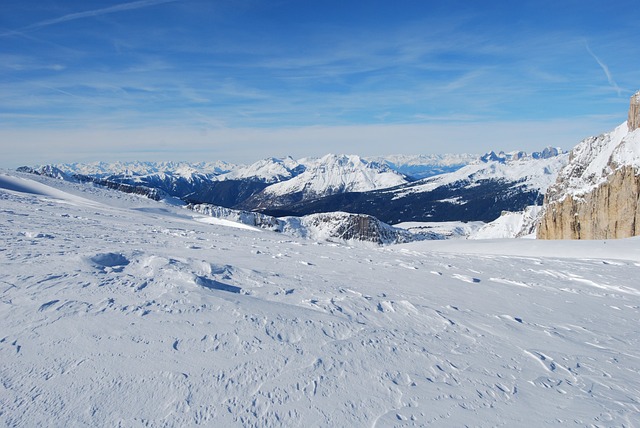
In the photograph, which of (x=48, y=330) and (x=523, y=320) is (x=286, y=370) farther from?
(x=523, y=320)

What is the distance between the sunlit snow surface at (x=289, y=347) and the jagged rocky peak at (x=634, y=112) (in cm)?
5466

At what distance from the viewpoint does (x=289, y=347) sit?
576 cm

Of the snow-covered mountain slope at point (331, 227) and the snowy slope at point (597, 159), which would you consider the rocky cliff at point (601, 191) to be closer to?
the snowy slope at point (597, 159)

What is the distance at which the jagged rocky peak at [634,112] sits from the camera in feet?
172

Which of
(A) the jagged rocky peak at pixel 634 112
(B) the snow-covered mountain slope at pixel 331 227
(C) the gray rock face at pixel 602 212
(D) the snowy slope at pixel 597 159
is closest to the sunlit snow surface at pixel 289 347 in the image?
(C) the gray rock face at pixel 602 212

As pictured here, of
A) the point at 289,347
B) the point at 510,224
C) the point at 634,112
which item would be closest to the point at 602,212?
the point at 634,112

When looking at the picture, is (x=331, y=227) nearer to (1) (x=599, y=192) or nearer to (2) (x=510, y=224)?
(2) (x=510, y=224)

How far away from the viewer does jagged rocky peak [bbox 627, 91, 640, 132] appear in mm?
52344

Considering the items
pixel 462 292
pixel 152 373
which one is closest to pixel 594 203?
pixel 462 292

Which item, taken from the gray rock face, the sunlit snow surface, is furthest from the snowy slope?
the sunlit snow surface

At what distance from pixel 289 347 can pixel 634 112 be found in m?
64.5

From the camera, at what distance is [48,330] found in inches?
216

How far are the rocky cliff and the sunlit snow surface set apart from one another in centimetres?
4921

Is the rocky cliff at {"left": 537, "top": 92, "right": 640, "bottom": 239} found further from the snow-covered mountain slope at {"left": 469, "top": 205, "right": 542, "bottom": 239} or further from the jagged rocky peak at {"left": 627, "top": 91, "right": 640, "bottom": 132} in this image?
the snow-covered mountain slope at {"left": 469, "top": 205, "right": 542, "bottom": 239}
